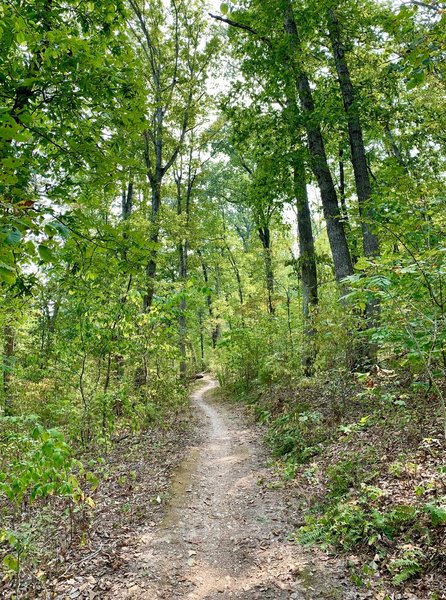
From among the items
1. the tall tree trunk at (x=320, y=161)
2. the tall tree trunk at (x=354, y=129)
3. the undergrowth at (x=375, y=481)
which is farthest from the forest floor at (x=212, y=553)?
the tall tree trunk at (x=354, y=129)

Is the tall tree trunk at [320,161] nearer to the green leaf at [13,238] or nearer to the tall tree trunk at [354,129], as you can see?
the tall tree trunk at [354,129]

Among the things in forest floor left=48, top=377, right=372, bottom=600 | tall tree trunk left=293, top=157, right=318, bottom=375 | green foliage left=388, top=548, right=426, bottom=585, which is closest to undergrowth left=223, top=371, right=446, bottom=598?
green foliage left=388, top=548, right=426, bottom=585

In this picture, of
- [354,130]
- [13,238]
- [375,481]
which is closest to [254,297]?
[354,130]

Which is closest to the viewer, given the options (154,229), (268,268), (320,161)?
(320,161)

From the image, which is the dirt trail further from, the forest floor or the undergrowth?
the undergrowth

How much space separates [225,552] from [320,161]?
858 cm

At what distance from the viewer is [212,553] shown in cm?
461

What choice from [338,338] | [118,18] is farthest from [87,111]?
[338,338]

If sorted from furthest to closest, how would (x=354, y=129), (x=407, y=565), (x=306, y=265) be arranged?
1. (x=306, y=265)
2. (x=354, y=129)
3. (x=407, y=565)

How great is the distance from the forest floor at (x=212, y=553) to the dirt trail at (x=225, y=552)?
1 centimetres

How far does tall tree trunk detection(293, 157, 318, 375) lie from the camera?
896cm

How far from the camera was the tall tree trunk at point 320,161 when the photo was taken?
9164mm

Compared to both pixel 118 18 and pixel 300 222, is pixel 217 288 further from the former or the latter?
pixel 118 18

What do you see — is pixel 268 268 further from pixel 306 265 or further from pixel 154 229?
pixel 154 229
